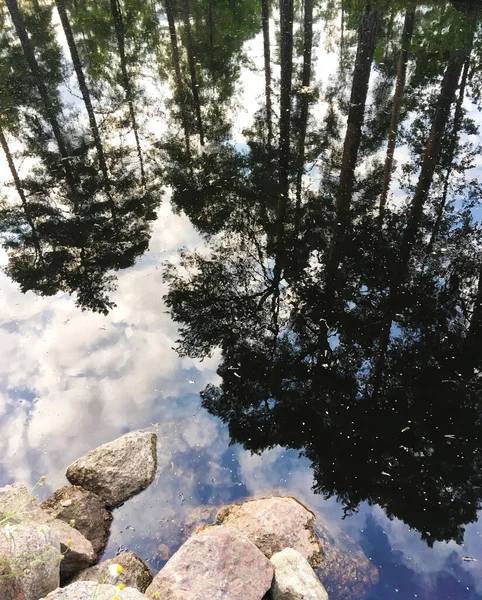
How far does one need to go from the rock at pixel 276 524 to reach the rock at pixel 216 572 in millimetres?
420

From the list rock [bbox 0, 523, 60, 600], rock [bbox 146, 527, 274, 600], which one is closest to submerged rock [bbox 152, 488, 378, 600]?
rock [bbox 146, 527, 274, 600]

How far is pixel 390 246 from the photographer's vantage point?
817 centimetres

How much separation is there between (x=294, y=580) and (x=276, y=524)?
700mm

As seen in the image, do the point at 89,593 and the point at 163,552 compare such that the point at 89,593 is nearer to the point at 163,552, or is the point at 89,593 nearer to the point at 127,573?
the point at 127,573

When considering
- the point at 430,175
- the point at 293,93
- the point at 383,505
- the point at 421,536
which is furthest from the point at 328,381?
the point at 293,93

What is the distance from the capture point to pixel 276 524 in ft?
14.9

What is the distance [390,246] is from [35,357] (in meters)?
6.80

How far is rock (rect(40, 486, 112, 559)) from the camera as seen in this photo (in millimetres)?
4523

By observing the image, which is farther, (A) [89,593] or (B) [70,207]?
(B) [70,207]

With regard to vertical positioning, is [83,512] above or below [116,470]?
below

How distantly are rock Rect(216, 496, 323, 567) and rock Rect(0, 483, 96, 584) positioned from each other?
1437mm

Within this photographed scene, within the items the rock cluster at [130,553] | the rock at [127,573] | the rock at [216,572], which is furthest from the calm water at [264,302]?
the rock at [216,572]

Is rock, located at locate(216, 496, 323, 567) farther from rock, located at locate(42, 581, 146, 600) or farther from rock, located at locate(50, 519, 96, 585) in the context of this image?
rock, located at locate(42, 581, 146, 600)

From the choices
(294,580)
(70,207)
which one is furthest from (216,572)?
(70,207)
